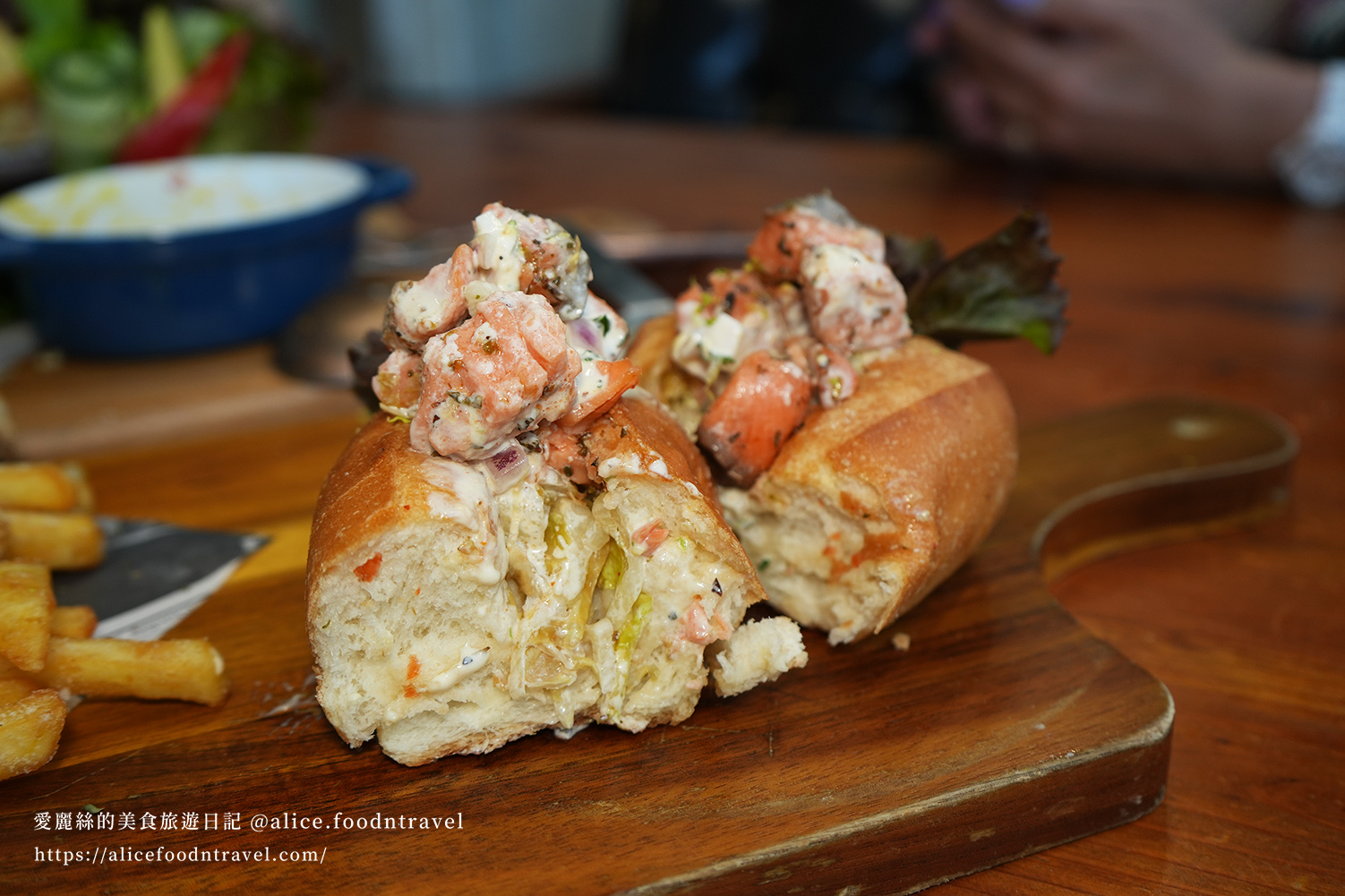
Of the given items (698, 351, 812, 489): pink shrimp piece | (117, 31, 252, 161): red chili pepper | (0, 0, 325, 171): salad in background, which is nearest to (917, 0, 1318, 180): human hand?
(0, 0, 325, 171): salad in background

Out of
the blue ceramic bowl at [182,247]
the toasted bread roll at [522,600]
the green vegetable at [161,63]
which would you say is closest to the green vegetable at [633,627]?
the toasted bread roll at [522,600]

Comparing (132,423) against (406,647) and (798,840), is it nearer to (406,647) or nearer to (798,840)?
(406,647)

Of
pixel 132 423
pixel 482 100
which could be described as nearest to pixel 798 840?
pixel 132 423

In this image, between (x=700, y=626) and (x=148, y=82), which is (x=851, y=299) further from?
(x=148, y=82)

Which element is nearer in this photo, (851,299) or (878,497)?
(878,497)

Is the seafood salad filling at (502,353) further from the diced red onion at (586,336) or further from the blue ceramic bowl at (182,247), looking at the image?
the blue ceramic bowl at (182,247)

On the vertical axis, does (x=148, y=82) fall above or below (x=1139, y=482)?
above

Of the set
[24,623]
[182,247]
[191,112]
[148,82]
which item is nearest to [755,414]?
[24,623]
